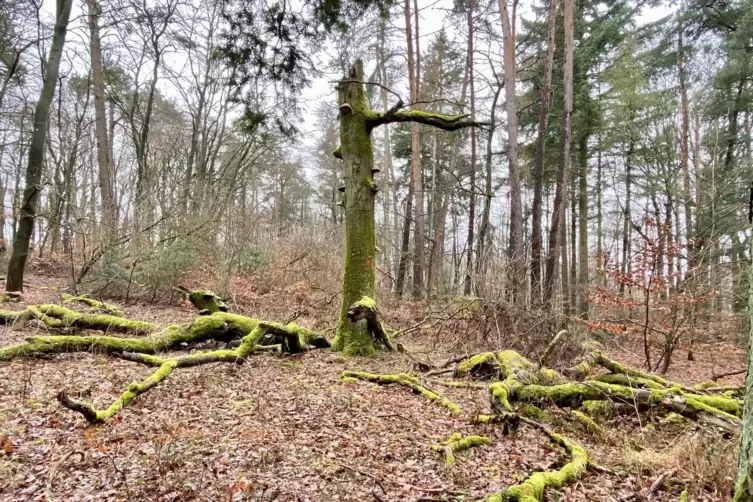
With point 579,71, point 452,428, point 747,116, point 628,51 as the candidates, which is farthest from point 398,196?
point 452,428

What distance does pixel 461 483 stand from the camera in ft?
9.78

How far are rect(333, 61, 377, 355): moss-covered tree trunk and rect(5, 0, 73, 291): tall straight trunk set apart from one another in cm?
663

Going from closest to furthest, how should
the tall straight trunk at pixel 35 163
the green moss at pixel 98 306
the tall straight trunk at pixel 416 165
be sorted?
the green moss at pixel 98 306 < the tall straight trunk at pixel 35 163 < the tall straight trunk at pixel 416 165

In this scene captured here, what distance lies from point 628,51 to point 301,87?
1345 cm

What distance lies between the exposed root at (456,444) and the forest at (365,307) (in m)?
0.02

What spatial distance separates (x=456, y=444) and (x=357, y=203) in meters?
4.09

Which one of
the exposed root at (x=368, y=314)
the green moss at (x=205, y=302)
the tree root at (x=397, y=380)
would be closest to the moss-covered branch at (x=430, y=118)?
the exposed root at (x=368, y=314)

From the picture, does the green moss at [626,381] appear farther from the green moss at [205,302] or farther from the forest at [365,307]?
the green moss at [205,302]

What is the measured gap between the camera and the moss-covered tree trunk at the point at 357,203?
6633 mm

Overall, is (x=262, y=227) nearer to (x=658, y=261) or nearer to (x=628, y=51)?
(x=658, y=261)

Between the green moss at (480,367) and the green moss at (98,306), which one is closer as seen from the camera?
the green moss at (480,367)

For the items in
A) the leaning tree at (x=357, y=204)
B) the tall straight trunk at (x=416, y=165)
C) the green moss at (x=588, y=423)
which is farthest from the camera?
the tall straight trunk at (x=416, y=165)

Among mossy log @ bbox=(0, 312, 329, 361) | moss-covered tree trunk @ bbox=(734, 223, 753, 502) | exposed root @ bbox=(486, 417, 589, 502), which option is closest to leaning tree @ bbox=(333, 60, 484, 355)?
mossy log @ bbox=(0, 312, 329, 361)

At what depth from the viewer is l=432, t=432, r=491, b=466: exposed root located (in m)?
3.35
